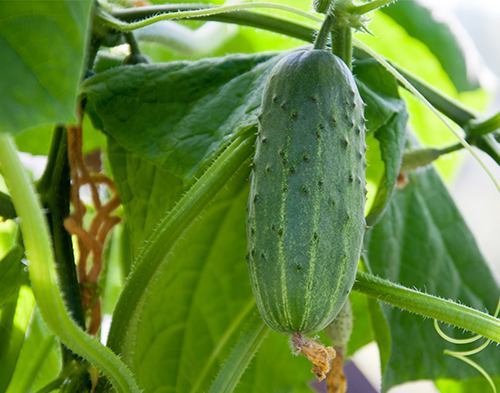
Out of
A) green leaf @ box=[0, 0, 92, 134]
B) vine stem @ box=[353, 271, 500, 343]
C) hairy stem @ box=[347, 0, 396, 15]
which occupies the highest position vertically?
hairy stem @ box=[347, 0, 396, 15]

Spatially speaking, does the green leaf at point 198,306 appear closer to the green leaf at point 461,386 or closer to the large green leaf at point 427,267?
the large green leaf at point 427,267

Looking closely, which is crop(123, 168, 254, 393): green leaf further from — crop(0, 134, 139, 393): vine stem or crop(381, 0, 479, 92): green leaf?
crop(381, 0, 479, 92): green leaf

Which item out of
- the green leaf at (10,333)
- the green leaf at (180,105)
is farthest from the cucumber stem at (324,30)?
the green leaf at (10,333)

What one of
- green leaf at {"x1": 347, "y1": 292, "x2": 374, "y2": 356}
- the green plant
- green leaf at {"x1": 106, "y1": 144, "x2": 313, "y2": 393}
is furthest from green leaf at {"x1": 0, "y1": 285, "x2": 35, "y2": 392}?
green leaf at {"x1": 347, "y1": 292, "x2": 374, "y2": 356}

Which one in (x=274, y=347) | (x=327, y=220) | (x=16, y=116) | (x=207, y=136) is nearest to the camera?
(x=16, y=116)

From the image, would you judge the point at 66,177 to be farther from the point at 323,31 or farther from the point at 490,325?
the point at 490,325

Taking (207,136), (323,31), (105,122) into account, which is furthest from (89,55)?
(323,31)

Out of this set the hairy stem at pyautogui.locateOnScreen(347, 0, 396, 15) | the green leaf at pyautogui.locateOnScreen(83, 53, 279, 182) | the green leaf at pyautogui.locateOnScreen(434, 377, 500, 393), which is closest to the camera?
the hairy stem at pyautogui.locateOnScreen(347, 0, 396, 15)
